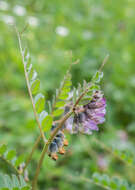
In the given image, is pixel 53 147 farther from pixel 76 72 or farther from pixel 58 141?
pixel 76 72

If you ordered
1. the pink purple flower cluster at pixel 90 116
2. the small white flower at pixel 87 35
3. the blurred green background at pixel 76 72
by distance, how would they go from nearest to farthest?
1. the pink purple flower cluster at pixel 90 116
2. the blurred green background at pixel 76 72
3. the small white flower at pixel 87 35

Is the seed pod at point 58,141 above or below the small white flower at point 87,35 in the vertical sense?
above

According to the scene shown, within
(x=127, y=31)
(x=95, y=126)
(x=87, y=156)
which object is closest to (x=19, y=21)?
(x=127, y=31)

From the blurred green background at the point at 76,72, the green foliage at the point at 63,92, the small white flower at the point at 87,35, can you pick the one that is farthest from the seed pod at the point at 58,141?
the small white flower at the point at 87,35

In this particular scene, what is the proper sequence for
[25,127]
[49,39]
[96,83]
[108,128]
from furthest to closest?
1. [49,39]
2. [108,128]
3. [25,127]
4. [96,83]

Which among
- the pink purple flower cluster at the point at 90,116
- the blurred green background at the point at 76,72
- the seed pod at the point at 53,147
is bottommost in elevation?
the blurred green background at the point at 76,72

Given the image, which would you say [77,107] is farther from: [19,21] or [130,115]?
[19,21]

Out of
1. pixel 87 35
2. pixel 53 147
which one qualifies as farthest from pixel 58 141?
pixel 87 35

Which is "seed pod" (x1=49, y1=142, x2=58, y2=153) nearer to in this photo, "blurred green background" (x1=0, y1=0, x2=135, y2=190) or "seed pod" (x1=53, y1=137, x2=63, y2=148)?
"seed pod" (x1=53, y1=137, x2=63, y2=148)

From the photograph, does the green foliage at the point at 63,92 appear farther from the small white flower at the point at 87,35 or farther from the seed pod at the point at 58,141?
the small white flower at the point at 87,35
